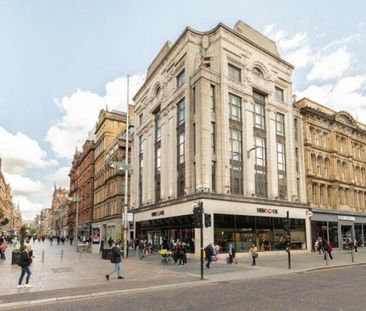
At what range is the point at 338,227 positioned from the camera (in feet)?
149

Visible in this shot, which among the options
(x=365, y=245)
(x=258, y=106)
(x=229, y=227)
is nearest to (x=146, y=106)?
(x=258, y=106)

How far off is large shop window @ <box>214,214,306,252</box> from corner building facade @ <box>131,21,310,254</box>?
0.31 ft

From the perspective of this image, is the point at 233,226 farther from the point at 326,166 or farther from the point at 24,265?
the point at 24,265

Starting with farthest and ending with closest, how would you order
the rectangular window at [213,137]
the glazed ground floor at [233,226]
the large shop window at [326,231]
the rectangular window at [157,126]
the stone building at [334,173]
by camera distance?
the rectangular window at [157,126] → the stone building at [334,173] → the large shop window at [326,231] → the rectangular window at [213,137] → the glazed ground floor at [233,226]

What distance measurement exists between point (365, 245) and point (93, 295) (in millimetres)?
46078

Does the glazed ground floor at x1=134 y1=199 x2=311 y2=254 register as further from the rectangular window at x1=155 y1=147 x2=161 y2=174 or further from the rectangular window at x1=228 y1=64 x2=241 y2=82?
the rectangular window at x1=228 y1=64 x2=241 y2=82

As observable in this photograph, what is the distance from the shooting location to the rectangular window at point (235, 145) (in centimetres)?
3562

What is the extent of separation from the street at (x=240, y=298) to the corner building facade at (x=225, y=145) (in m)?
16.8

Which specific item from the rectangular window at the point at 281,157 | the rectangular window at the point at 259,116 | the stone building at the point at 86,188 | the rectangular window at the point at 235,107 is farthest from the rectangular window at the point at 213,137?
the stone building at the point at 86,188

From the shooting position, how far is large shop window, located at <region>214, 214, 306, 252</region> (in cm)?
3281

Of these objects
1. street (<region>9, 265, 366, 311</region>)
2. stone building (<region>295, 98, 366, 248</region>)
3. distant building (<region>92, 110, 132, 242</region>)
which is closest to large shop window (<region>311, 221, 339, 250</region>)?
stone building (<region>295, 98, 366, 248</region>)

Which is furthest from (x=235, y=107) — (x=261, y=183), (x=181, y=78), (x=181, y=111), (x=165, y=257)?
(x=165, y=257)

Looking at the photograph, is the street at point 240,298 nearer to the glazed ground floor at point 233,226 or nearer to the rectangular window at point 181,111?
the glazed ground floor at point 233,226

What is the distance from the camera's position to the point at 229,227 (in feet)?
109
